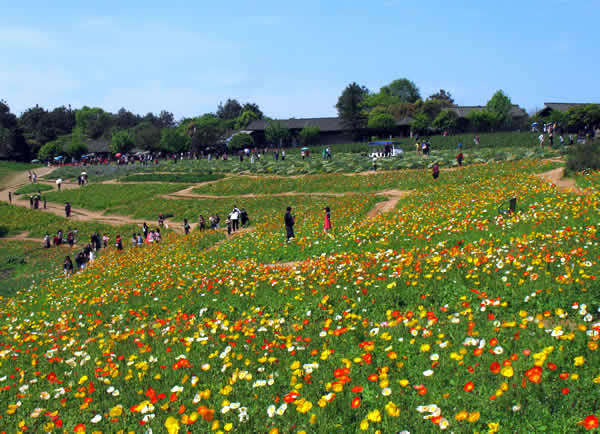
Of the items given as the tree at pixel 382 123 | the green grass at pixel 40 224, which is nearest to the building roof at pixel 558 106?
the tree at pixel 382 123

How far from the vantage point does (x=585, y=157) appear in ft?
76.1

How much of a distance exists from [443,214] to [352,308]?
9.34 metres

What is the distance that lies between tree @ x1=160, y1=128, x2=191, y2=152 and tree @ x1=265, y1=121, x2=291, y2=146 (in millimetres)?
17294

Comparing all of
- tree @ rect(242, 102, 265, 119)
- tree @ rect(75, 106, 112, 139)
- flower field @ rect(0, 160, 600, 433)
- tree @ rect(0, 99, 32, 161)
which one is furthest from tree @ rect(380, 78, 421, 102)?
flower field @ rect(0, 160, 600, 433)

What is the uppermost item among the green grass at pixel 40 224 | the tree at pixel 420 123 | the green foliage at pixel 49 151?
the tree at pixel 420 123

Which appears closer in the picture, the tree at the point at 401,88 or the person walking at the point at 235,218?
the person walking at the point at 235,218

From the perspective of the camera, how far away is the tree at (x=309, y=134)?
92.1 meters

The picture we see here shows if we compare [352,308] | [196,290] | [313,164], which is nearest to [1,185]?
[313,164]

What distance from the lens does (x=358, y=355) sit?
6.32 metres

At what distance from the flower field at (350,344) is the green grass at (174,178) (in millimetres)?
41183

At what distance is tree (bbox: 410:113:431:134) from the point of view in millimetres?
84250

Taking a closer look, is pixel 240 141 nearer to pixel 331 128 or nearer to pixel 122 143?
pixel 331 128

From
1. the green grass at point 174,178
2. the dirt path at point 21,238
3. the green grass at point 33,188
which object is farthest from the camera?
the green grass at point 33,188

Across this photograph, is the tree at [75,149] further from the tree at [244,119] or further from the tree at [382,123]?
→ the tree at [382,123]
